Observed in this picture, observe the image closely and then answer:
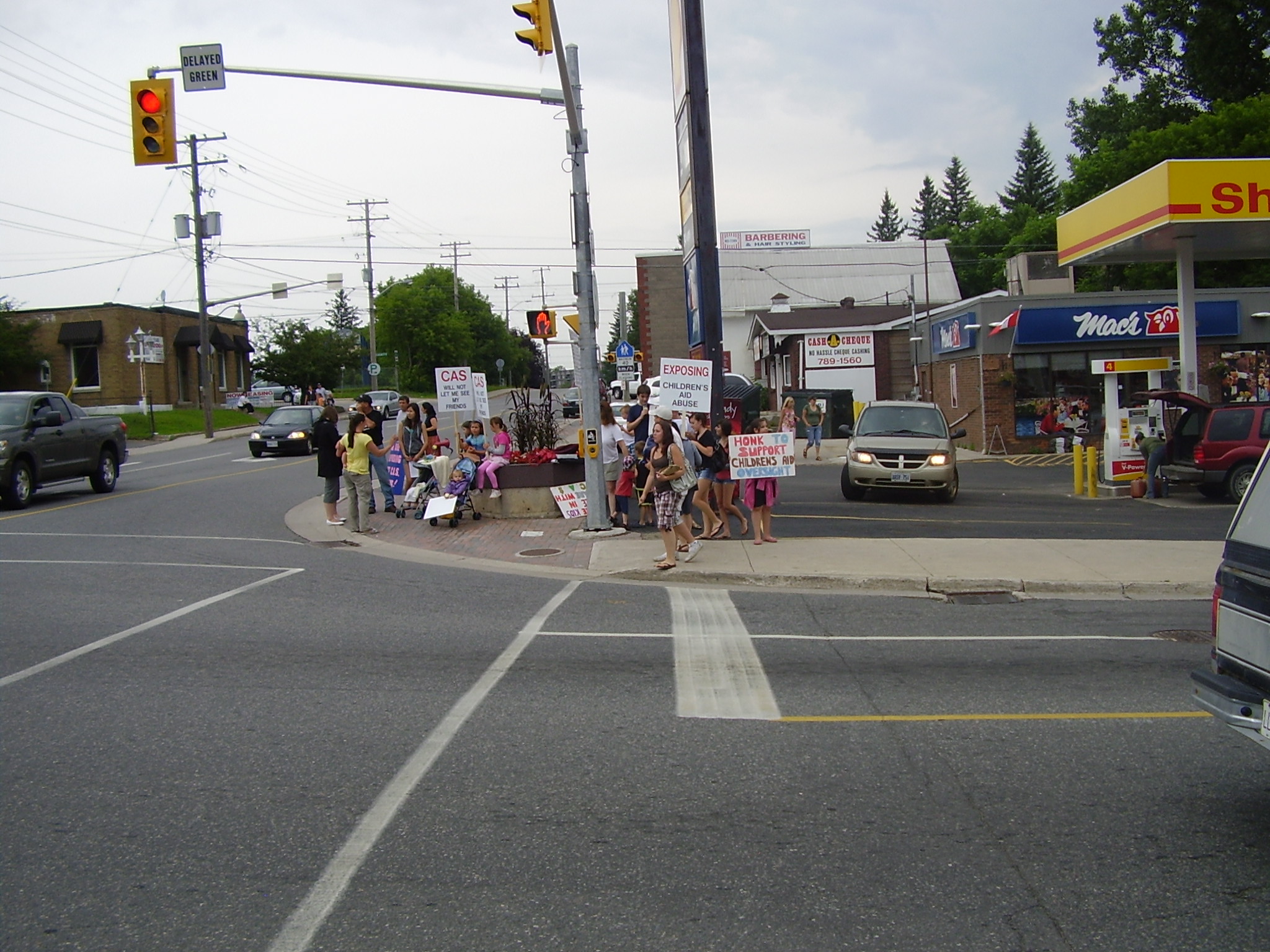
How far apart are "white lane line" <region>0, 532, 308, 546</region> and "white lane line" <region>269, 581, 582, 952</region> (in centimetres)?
871

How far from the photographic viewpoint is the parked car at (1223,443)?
17344 mm

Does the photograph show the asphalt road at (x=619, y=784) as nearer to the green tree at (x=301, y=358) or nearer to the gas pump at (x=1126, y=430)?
the gas pump at (x=1126, y=430)

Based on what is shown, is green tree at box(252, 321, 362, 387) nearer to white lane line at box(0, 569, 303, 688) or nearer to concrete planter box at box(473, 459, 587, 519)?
concrete planter box at box(473, 459, 587, 519)

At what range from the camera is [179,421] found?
155 feet

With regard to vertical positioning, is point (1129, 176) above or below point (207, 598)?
above

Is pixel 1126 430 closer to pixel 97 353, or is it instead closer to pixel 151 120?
pixel 151 120

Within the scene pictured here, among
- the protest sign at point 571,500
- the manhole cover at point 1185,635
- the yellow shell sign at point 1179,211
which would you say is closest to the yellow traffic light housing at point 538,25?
the protest sign at point 571,500

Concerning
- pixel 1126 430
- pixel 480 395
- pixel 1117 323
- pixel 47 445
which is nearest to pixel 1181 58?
pixel 1117 323

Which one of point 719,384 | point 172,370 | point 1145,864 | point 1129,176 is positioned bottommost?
point 1145,864

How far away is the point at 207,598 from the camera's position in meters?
10.6

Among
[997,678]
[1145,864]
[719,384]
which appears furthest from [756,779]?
[719,384]

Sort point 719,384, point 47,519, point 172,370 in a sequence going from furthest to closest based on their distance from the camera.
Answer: point 172,370 → point 47,519 → point 719,384

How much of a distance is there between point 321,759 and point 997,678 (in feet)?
14.9

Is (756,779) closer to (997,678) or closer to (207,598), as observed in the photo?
(997,678)
